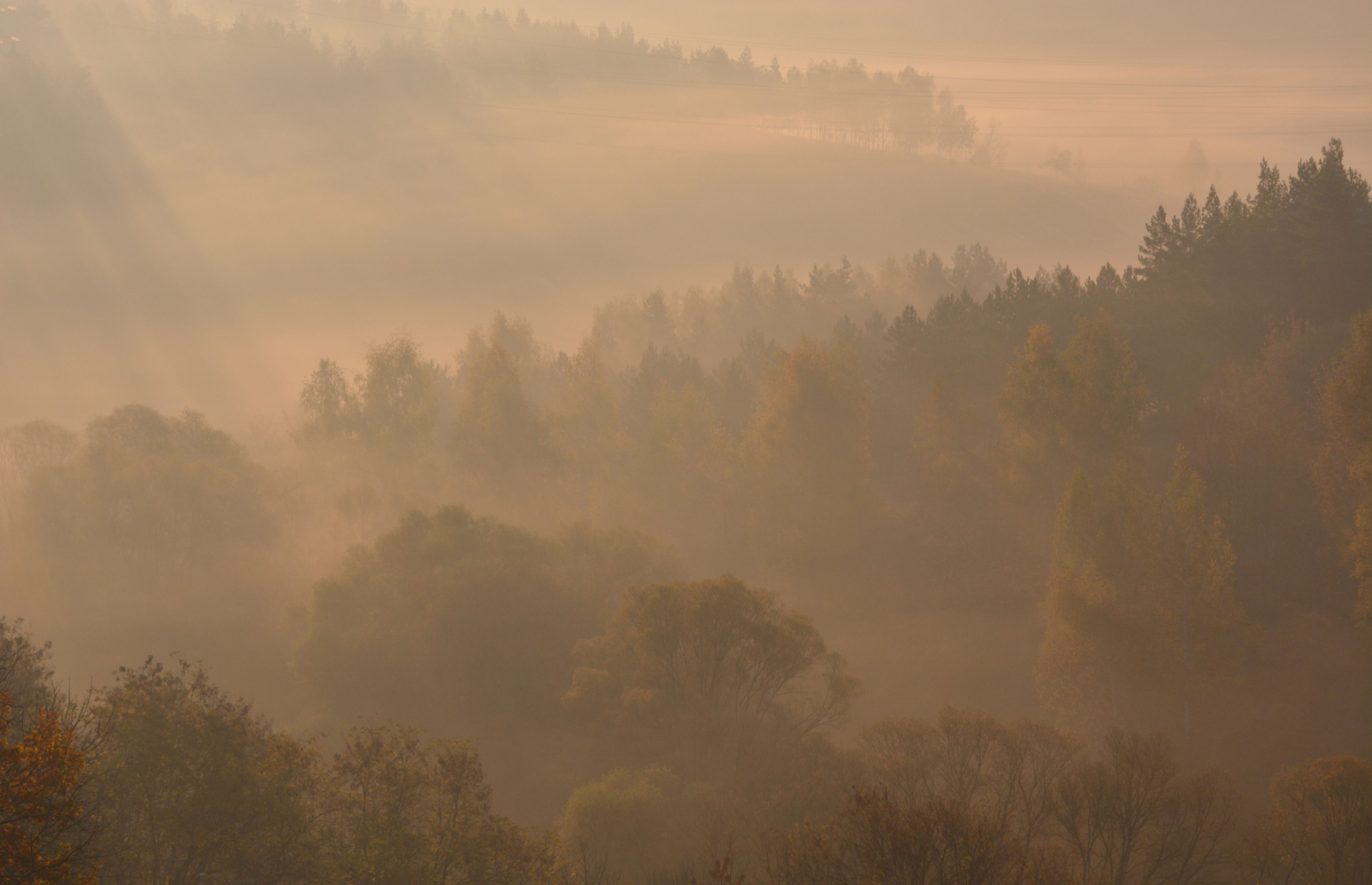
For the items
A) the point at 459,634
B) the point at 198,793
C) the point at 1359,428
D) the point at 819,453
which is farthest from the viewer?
the point at 819,453

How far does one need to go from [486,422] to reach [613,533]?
96.7 ft

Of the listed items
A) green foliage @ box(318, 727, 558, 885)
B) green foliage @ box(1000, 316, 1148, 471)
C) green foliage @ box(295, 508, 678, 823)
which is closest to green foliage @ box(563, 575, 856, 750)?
green foliage @ box(295, 508, 678, 823)

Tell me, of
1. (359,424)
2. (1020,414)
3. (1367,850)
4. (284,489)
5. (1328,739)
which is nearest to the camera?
(1367,850)

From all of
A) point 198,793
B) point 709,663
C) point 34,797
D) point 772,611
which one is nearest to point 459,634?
point 709,663

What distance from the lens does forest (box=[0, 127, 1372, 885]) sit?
2644 cm

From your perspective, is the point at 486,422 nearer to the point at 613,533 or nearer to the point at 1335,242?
the point at 613,533

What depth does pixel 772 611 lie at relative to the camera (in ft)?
147

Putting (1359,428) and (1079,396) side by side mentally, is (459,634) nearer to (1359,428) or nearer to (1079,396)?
(1079,396)

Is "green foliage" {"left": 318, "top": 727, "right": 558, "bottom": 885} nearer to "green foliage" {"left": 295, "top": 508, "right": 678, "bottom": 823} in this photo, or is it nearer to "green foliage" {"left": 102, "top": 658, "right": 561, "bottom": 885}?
"green foliage" {"left": 102, "top": 658, "right": 561, "bottom": 885}

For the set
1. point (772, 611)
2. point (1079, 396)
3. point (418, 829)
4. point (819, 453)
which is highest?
point (1079, 396)

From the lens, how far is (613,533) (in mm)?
59375

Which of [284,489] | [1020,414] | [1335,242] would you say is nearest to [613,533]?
[1020,414]

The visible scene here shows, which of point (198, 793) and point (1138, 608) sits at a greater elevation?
point (1138, 608)

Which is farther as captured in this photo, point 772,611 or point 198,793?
point 772,611
